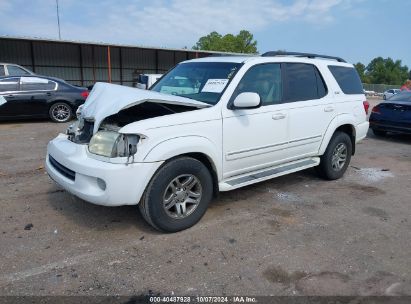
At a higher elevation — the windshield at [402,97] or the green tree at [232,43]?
the green tree at [232,43]

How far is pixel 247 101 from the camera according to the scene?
392 cm

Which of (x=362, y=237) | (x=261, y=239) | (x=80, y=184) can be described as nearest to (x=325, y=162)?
(x=362, y=237)

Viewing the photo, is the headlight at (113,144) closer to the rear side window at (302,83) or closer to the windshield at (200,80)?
the windshield at (200,80)

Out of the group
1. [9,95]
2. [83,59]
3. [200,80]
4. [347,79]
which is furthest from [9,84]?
[83,59]

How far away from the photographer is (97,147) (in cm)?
357

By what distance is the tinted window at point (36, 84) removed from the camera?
34.4 ft

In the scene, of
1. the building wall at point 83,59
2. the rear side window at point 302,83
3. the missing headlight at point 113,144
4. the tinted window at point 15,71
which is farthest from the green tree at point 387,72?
the missing headlight at point 113,144

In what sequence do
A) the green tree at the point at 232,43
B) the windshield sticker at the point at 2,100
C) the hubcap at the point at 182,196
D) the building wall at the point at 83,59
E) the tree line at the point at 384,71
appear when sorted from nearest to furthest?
the hubcap at the point at 182,196 < the windshield sticker at the point at 2,100 < the building wall at the point at 83,59 < the green tree at the point at 232,43 < the tree line at the point at 384,71

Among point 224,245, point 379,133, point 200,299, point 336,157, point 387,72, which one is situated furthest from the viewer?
point 387,72

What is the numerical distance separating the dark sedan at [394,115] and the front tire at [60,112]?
8.81 metres

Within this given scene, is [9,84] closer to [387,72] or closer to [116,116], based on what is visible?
[116,116]

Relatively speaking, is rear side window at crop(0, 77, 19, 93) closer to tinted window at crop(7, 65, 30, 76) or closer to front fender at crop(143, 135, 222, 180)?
tinted window at crop(7, 65, 30, 76)

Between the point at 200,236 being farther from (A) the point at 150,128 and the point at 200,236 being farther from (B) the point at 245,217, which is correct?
(A) the point at 150,128

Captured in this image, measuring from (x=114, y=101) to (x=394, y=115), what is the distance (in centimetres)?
854
